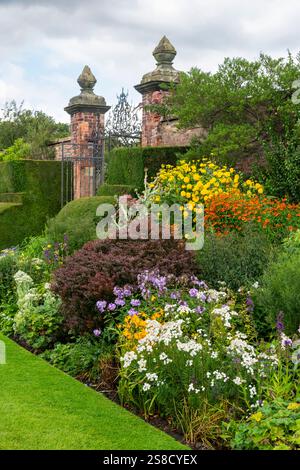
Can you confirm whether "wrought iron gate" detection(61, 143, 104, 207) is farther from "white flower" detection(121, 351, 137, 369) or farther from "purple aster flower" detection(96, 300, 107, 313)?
"white flower" detection(121, 351, 137, 369)

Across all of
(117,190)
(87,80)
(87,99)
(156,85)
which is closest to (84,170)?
(87,99)

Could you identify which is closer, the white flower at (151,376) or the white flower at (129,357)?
the white flower at (151,376)

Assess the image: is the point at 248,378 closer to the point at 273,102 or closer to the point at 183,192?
the point at 183,192

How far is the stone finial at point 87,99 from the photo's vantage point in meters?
17.3

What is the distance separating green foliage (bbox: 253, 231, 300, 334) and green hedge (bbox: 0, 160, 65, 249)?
8221 millimetres

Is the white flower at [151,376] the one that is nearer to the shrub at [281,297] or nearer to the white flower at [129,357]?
the white flower at [129,357]

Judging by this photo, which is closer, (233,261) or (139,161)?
(233,261)

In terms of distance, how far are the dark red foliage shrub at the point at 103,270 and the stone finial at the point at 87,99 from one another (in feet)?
33.9

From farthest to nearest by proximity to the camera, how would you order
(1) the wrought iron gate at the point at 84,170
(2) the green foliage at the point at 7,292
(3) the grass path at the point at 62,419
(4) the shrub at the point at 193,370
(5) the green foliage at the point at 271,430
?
(1) the wrought iron gate at the point at 84,170 < (2) the green foliage at the point at 7,292 < (4) the shrub at the point at 193,370 < (3) the grass path at the point at 62,419 < (5) the green foliage at the point at 271,430

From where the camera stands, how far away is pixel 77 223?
1038 cm

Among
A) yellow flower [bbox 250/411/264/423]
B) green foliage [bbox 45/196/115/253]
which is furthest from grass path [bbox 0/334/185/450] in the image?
green foliage [bbox 45/196/115/253]

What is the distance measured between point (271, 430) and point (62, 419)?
1.66m

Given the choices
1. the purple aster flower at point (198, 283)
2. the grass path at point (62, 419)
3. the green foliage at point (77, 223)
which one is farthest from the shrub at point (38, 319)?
the green foliage at point (77, 223)

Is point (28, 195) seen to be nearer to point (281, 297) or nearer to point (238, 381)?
point (281, 297)
